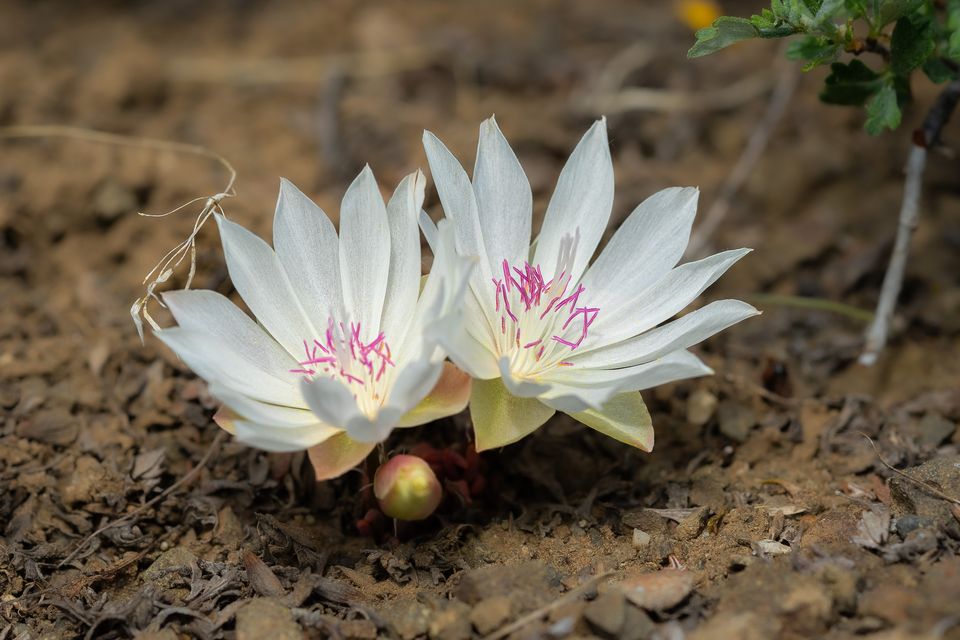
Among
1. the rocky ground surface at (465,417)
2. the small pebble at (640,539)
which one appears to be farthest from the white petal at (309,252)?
the small pebble at (640,539)

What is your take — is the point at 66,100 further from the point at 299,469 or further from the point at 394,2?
the point at 299,469

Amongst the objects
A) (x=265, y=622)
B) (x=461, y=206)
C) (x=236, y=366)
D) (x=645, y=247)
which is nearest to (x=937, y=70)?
(x=645, y=247)

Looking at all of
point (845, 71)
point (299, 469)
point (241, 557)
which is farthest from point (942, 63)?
point (241, 557)

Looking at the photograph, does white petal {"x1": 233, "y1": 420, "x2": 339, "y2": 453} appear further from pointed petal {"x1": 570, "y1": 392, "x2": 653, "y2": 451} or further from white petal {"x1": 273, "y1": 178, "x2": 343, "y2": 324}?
pointed petal {"x1": 570, "y1": 392, "x2": 653, "y2": 451}

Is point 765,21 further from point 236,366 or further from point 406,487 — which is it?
point 236,366

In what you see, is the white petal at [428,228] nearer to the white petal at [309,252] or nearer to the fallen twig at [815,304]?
the white petal at [309,252]
